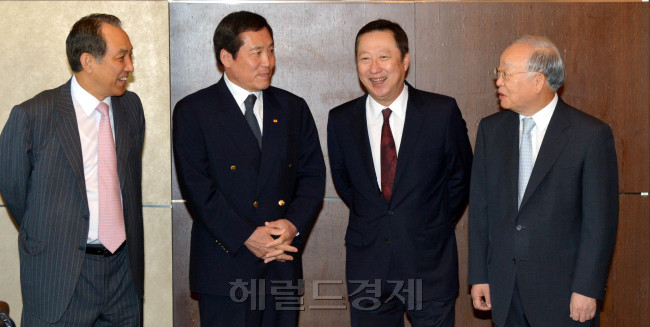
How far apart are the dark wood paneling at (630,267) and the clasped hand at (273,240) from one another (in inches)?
91.7

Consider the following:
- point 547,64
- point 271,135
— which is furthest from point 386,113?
point 547,64

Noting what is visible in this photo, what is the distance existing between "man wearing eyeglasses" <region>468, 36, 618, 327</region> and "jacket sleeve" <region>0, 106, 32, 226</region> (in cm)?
211

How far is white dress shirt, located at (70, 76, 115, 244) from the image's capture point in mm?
3266

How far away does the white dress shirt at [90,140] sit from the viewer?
3266mm

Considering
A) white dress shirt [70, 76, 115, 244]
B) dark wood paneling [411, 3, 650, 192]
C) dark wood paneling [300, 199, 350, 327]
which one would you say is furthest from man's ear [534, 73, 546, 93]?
white dress shirt [70, 76, 115, 244]

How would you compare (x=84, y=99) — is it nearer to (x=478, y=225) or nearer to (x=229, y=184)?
(x=229, y=184)

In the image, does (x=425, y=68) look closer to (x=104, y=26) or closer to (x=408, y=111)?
(x=408, y=111)

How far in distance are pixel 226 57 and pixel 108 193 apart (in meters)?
0.92

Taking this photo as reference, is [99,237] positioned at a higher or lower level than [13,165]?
lower

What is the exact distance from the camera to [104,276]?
3287mm

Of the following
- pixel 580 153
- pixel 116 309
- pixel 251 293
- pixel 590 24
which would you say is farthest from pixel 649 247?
pixel 116 309

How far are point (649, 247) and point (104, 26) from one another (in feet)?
11.9

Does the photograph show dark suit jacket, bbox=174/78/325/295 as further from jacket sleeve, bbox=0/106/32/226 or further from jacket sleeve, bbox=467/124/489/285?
jacket sleeve, bbox=467/124/489/285

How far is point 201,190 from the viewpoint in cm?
344
